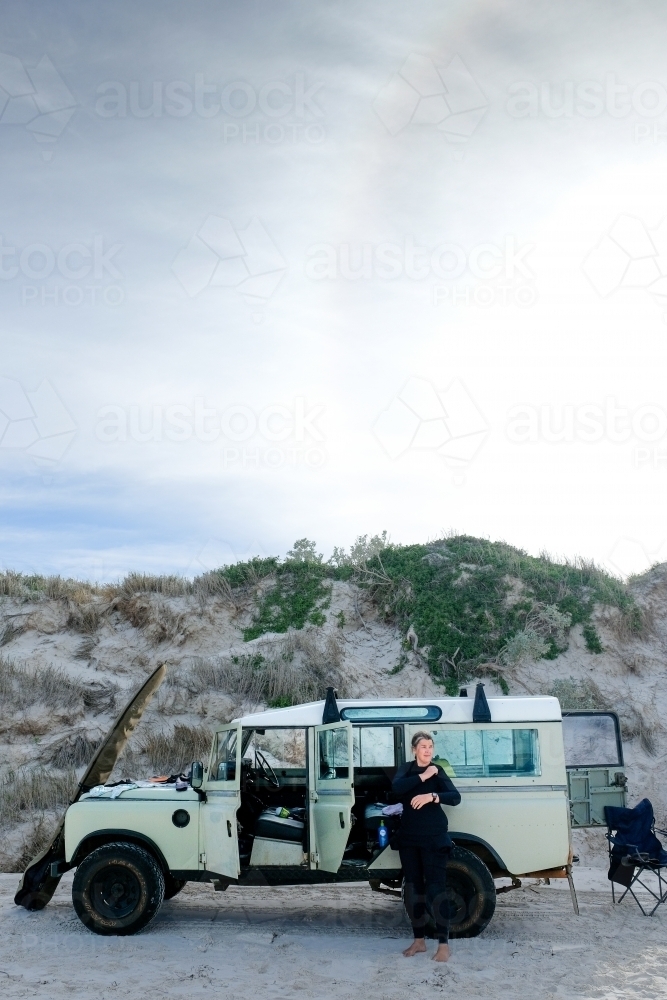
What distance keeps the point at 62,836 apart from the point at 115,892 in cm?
93

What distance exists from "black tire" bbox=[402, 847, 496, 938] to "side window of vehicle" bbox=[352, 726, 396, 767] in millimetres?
1188

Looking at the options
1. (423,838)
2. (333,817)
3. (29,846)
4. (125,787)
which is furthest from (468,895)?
(29,846)

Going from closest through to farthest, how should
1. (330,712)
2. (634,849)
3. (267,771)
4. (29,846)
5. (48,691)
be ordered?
(330,712) < (267,771) < (634,849) < (29,846) < (48,691)

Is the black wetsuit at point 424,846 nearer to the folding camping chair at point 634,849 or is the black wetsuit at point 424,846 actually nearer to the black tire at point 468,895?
the black tire at point 468,895

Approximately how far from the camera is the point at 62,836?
9.11m

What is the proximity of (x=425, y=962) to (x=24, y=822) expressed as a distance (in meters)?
8.92

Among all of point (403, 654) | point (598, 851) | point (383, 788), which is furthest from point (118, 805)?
point (403, 654)

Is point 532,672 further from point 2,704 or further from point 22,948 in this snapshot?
point 22,948

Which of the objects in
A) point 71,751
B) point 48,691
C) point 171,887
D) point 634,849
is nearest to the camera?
point 634,849

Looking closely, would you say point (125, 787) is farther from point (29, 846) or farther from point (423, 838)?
point (29, 846)

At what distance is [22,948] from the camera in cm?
795

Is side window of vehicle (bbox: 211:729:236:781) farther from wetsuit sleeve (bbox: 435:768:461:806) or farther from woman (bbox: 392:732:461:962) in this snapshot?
wetsuit sleeve (bbox: 435:768:461:806)

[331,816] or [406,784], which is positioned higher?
[406,784]

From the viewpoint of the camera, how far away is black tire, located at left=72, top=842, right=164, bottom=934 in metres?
8.45
